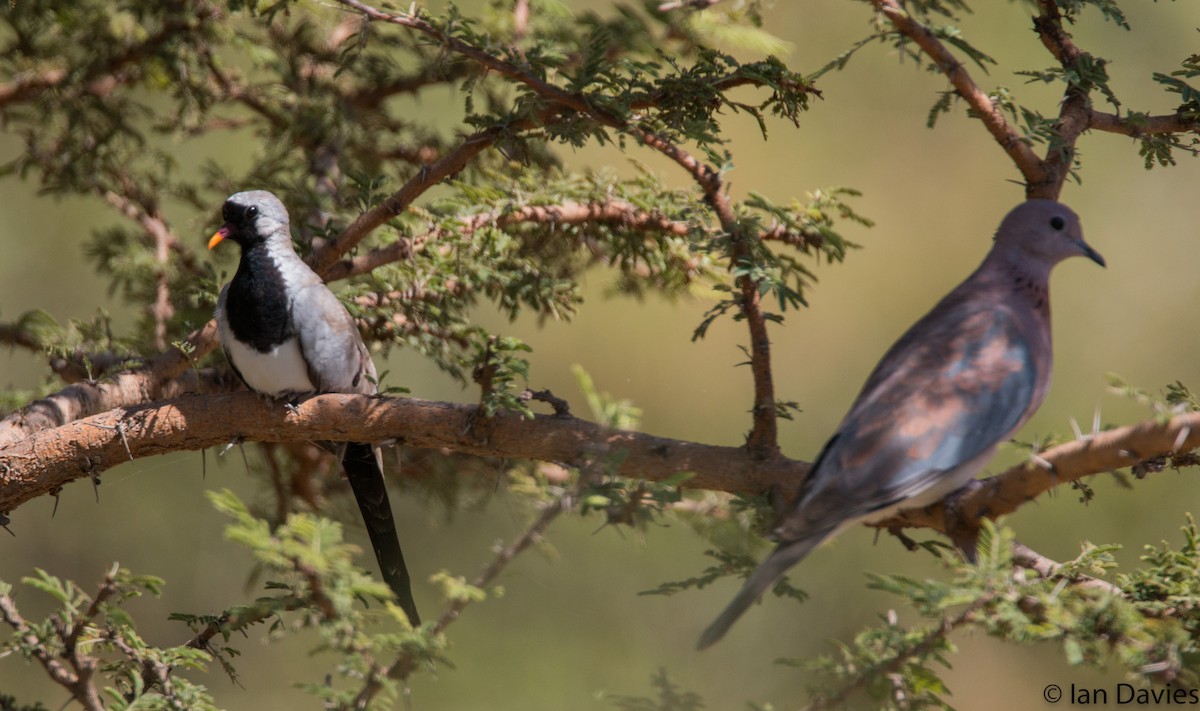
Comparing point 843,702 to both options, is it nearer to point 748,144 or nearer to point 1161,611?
point 1161,611

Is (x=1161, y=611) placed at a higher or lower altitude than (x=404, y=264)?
lower

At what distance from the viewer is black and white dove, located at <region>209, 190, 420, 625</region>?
3.44 meters

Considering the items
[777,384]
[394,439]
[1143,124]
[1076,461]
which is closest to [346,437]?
[394,439]

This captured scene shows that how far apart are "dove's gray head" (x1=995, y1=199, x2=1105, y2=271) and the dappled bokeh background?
3387mm

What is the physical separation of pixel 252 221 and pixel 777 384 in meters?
4.52

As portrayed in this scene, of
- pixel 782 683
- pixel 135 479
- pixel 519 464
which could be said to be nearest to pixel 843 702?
pixel 519 464

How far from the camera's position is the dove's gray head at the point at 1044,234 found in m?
3.06

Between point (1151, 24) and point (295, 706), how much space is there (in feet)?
24.7

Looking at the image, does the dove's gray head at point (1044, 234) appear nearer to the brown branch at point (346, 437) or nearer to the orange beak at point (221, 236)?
the brown branch at point (346, 437)

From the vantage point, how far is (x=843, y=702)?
2.23 meters

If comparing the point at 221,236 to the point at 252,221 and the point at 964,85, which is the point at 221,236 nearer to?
the point at 252,221

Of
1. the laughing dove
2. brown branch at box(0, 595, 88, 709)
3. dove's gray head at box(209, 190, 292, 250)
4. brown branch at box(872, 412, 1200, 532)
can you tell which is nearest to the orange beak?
dove's gray head at box(209, 190, 292, 250)

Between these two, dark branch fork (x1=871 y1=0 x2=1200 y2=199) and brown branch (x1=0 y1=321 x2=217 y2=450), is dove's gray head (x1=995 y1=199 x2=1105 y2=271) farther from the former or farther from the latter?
brown branch (x1=0 y1=321 x2=217 y2=450)

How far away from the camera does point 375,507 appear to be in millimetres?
3740
